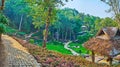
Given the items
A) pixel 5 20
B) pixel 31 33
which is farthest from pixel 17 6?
pixel 5 20

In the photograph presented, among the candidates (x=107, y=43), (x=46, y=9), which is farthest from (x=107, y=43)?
(x=46, y=9)

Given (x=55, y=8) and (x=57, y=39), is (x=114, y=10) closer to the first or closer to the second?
(x=55, y=8)

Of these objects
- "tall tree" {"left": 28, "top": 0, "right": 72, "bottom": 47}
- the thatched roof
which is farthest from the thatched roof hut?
"tall tree" {"left": 28, "top": 0, "right": 72, "bottom": 47}

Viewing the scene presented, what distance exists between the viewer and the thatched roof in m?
22.0

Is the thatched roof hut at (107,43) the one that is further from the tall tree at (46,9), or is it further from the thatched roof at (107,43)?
the tall tree at (46,9)

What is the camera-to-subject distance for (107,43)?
23.0m

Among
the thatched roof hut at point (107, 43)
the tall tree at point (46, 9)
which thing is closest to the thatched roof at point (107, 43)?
the thatched roof hut at point (107, 43)

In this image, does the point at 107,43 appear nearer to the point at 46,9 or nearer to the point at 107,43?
the point at 107,43

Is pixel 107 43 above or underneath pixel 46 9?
underneath

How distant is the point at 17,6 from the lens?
75875 millimetres

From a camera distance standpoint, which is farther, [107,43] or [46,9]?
[46,9]

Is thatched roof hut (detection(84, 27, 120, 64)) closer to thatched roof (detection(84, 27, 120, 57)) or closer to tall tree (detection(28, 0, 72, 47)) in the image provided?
thatched roof (detection(84, 27, 120, 57))

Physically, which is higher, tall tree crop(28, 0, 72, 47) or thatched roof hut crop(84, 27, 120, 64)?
tall tree crop(28, 0, 72, 47)

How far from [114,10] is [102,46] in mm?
5546
